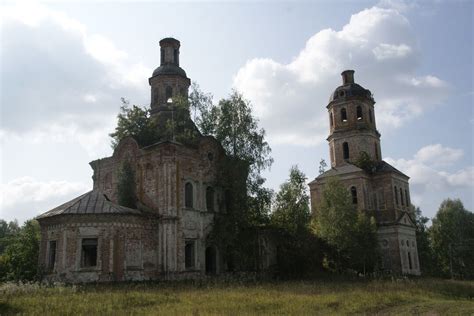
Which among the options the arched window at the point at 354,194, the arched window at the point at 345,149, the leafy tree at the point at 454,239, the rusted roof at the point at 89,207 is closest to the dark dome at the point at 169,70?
the rusted roof at the point at 89,207

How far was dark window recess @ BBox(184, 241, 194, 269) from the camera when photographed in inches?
941

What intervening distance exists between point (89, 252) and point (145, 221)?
3.19 metres

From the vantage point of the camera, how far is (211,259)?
2555 centimetres

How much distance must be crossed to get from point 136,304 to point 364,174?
81.0 feet

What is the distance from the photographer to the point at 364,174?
1362 inches

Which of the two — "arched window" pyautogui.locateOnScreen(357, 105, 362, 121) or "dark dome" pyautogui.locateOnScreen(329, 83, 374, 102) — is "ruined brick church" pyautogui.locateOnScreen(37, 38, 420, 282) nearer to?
"arched window" pyautogui.locateOnScreen(357, 105, 362, 121)

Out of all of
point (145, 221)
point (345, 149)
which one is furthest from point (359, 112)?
point (145, 221)

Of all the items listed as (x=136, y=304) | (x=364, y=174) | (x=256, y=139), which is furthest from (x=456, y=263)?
(x=136, y=304)

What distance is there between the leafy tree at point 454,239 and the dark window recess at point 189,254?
1189 inches

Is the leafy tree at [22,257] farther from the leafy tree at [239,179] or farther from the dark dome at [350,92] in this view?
the dark dome at [350,92]

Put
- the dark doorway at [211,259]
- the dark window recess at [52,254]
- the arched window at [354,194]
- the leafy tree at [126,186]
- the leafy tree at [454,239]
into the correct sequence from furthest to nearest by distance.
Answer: the leafy tree at [454,239]
the arched window at [354,194]
the dark doorway at [211,259]
the leafy tree at [126,186]
the dark window recess at [52,254]

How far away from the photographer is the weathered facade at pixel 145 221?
20844mm

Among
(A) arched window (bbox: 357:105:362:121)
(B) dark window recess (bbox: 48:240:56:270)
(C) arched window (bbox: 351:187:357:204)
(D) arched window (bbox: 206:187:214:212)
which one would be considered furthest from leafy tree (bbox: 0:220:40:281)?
(A) arched window (bbox: 357:105:362:121)

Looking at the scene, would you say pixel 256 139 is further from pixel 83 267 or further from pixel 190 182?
pixel 83 267
